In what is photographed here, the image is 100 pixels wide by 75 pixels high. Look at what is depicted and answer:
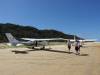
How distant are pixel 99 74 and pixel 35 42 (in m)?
33.8

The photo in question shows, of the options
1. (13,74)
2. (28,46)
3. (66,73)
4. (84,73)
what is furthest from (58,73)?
(28,46)

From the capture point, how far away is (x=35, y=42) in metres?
45.9

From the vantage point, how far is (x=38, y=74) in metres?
12.6

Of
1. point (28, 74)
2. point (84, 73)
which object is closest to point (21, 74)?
point (28, 74)

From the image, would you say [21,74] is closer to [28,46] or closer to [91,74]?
[91,74]

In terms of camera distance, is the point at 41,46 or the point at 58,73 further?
the point at 41,46

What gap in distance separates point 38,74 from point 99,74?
3.31 metres

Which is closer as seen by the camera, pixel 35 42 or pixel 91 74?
pixel 91 74

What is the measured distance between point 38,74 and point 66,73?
159 centimetres

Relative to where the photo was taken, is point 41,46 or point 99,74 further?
point 41,46

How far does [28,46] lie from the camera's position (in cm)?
4559

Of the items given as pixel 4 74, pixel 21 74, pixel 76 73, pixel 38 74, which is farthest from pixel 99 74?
pixel 4 74

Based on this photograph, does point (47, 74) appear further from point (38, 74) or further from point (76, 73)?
point (76, 73)

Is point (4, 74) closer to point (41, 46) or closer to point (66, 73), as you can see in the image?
point (66, 73)
